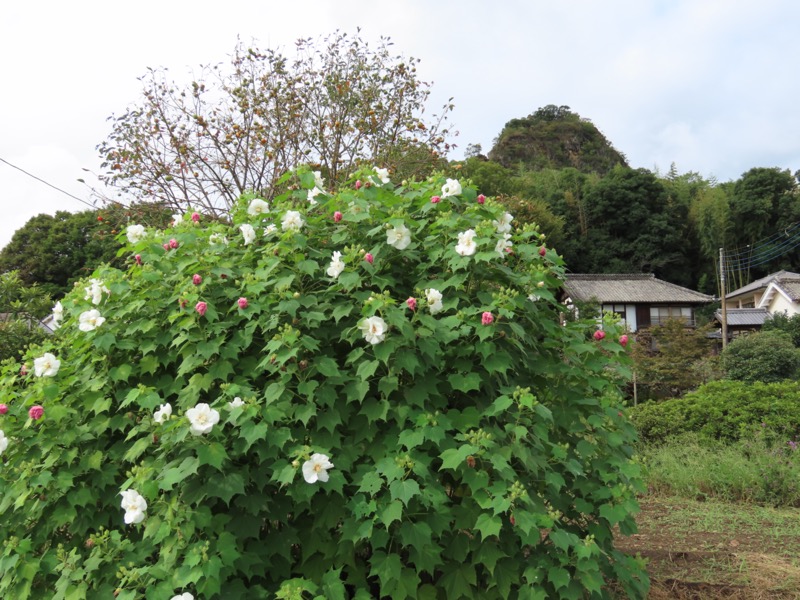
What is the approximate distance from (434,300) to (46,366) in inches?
68.6

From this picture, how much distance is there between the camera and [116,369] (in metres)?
2.78

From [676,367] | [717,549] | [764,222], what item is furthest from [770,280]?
[717,549]

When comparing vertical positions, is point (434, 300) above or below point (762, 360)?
below

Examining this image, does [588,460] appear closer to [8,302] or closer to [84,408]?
[84,408]

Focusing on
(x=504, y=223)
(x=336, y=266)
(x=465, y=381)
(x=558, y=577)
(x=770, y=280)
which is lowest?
(x=558, y=577)

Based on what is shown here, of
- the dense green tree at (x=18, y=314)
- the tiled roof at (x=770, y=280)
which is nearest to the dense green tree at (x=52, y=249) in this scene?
the dense green tree at (x=18, y=314)

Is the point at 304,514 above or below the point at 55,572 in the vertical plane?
above

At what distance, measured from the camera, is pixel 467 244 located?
2.56 m

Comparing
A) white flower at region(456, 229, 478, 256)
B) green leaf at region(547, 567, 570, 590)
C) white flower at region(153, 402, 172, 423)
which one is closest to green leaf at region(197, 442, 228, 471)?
white flower at region(153, 402, 172, 423)

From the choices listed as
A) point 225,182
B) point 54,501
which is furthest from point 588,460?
point 225,182

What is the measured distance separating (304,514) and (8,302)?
15.8 ft

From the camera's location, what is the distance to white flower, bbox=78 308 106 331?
9.04 ft

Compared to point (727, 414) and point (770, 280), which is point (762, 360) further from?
point (770, 280)

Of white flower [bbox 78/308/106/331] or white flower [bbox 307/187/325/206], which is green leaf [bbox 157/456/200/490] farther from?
white flower [bbox 307/187/325/206]
